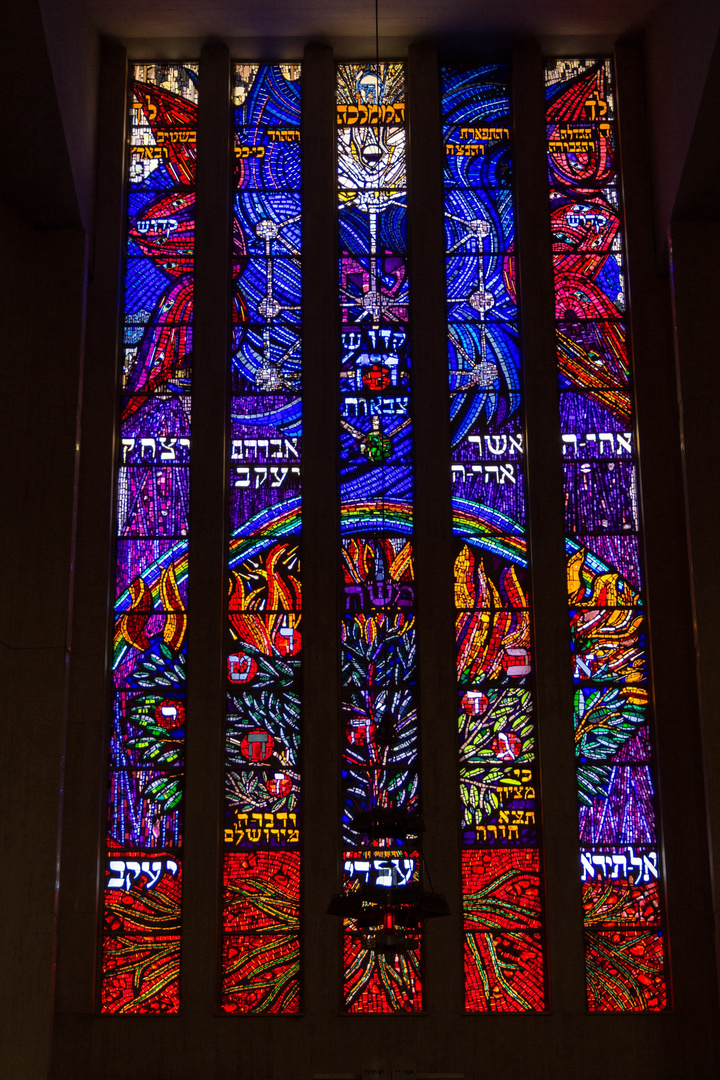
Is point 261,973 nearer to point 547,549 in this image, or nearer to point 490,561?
point 490,561

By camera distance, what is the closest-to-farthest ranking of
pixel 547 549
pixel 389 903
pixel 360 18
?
pixel 389 903, pixel 547 549, pixel 360 18

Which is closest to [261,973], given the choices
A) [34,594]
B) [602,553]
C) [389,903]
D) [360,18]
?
[389,903]

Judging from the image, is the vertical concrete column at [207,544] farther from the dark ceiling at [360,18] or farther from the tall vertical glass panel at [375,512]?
the tall vertical glass panel at [375,512]

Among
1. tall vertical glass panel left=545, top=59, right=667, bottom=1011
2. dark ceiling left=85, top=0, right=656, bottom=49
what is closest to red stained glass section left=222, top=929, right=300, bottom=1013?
tall vertical glass panel left=545, top=59, right=667, bottom=1011

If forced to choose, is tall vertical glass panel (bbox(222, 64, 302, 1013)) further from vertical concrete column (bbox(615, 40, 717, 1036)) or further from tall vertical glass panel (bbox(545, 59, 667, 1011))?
vertical concrete column (bbox(615, 40, 717, 1036))

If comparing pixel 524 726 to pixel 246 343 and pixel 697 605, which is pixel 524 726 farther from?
pixel 246 343

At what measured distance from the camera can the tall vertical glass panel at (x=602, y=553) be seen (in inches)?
375

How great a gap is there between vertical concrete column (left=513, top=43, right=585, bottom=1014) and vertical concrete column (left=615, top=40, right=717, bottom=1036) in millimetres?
626

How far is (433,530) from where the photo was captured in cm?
1020

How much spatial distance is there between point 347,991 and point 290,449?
394 cm

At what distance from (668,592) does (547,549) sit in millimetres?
927

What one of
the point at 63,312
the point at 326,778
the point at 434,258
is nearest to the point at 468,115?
the point at 434,258

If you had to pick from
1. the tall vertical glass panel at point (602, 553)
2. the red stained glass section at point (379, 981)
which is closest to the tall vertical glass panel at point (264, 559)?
the red stained glass section at point (379, 981)

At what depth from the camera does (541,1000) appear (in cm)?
935
